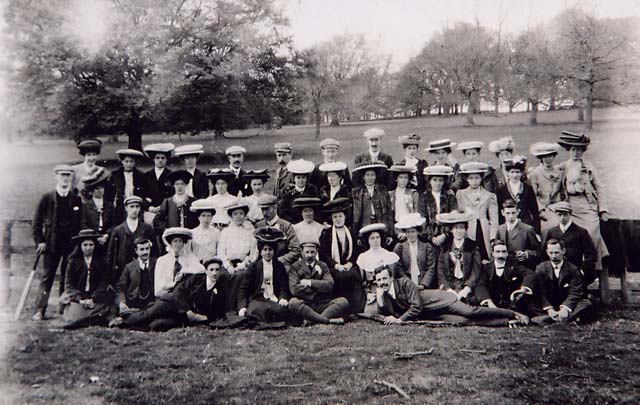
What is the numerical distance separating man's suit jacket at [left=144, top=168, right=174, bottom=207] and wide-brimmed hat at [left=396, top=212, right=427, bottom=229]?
1918mm

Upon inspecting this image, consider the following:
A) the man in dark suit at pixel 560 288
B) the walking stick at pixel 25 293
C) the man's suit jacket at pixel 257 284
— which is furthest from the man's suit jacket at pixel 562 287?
the walking stick at pixel 25 293

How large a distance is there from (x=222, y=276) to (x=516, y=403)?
2.20 metres

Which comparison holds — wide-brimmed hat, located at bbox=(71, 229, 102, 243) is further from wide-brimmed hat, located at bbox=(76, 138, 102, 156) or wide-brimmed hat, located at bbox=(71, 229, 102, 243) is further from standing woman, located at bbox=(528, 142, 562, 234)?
standing woman, located at bbox=(528, 142, 562, 234)

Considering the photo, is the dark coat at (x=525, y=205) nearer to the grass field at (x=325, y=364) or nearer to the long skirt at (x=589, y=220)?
the long skirt at (x=589, y=220)

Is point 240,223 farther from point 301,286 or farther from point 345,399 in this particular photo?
point 345,399

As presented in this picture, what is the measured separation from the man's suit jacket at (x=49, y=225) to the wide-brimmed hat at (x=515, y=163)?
3547mm

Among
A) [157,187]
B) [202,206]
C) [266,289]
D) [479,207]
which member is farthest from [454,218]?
[157,187]

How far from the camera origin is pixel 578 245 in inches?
Answer: 165

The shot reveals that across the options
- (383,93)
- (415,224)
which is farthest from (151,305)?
(383,93)

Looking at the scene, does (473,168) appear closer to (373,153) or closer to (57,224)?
(373,153)

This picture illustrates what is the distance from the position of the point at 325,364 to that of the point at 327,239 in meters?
1.05

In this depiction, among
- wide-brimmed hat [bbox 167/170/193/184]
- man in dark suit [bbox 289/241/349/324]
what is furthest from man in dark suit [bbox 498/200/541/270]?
wide-brimmed hat [bbox 167/170/193/184]

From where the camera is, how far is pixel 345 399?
3.29m

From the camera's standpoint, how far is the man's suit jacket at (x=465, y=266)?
4.08 metres
